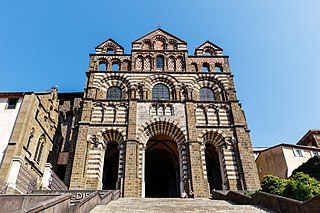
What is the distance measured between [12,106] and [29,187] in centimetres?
645

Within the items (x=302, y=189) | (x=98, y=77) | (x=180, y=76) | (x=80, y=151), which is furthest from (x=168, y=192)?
(x=302, y=189)

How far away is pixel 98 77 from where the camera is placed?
875 inches

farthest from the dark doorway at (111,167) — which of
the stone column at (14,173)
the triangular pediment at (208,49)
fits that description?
the triangular pediment at (208,49)

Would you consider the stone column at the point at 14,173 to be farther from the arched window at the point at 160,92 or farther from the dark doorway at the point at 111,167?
the arched window at the point at 160,92

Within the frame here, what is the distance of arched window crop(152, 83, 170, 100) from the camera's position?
21.7 metres

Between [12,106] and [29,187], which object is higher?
[12,106]

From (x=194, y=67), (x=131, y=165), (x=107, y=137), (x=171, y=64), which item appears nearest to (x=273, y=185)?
(x=131, y=165)

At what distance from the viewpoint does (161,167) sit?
24.2 meters

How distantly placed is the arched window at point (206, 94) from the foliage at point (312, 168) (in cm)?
1061

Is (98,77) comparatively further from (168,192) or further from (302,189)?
(302,189)

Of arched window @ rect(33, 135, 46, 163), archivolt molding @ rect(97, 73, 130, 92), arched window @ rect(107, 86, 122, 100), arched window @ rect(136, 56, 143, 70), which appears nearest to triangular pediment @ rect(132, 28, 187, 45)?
arched window @ rect(136, 56, 143, 70)

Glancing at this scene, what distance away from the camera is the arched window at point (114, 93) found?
21652 millimetres

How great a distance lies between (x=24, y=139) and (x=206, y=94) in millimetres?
15911

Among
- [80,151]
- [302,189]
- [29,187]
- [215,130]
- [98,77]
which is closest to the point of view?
[302,189]
